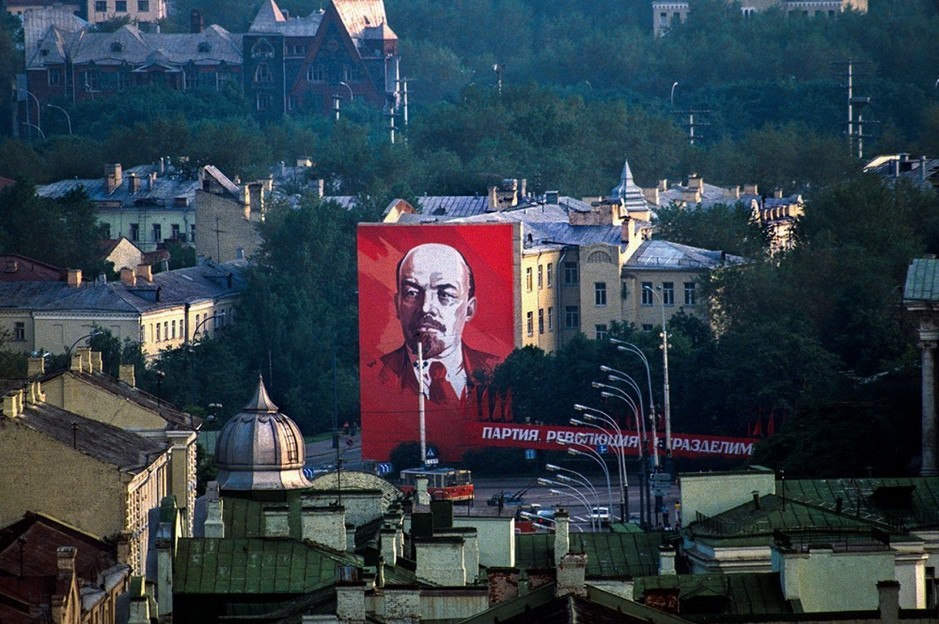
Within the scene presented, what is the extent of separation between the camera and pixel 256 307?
146375 millimetres

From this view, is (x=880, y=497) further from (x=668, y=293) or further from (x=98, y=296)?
(x=98, y=296)

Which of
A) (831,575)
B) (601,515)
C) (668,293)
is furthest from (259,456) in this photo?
(668,293)

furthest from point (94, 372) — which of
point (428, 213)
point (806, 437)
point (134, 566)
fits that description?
point (428, 213)

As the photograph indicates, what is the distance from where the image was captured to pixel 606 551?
59.7 metres

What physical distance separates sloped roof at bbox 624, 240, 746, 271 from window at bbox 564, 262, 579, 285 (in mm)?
2095

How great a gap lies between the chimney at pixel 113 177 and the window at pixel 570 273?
146ft

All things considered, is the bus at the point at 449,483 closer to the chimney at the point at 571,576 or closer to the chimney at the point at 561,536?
the chimney at the point at 561,536

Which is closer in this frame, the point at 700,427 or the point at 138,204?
the point at 700,427

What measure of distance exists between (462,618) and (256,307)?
102923 mm

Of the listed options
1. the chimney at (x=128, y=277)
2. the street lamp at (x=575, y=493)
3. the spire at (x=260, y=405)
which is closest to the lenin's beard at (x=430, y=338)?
the chimney at (x=128, y=277)

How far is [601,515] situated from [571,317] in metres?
45.0

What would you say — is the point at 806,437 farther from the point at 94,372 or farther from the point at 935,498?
the point at 935,498

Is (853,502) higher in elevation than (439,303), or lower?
lower

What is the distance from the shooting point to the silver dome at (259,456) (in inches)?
2729
